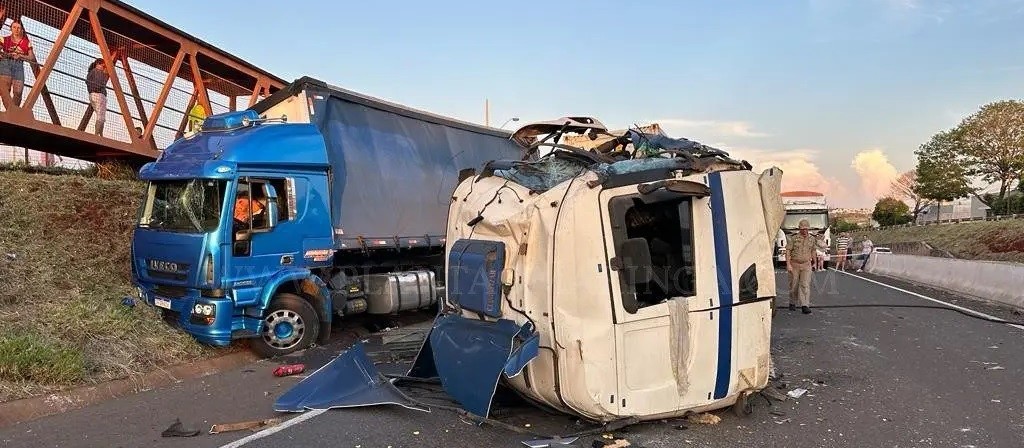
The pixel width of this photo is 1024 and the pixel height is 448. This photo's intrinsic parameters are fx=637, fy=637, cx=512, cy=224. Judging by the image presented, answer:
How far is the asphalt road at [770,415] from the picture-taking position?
4.50m

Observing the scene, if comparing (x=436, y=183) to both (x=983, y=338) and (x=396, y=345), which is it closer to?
(x=396, y=345)

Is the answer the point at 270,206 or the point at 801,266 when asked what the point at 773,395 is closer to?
the point at 270,206

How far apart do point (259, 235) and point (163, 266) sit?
3.53ft

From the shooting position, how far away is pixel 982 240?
26.1 metres

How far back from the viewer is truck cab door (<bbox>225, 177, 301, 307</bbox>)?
7.14 m

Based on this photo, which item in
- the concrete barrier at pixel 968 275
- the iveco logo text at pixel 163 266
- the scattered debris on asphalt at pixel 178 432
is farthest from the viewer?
the concrete barrier at pixel 968 275

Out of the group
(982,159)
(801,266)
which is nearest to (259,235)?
(801,266)

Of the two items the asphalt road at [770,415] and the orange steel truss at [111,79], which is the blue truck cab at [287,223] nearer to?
the asphalt road at [770,415]

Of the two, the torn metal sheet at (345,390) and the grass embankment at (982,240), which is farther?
the grass embankment at (982,240)

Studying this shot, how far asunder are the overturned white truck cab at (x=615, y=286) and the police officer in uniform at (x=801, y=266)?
6.43 metres

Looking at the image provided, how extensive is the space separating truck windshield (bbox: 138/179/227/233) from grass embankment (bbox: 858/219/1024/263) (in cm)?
2308

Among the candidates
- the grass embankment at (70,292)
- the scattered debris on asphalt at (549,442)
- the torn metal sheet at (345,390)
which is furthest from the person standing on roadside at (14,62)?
the scattered debris on asphalt at (549,442)

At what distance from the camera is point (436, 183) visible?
10.7 m

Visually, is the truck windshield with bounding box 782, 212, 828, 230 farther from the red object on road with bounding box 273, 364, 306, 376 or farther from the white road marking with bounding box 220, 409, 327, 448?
the white road marking with bounding box 220, 409, 327, 448
